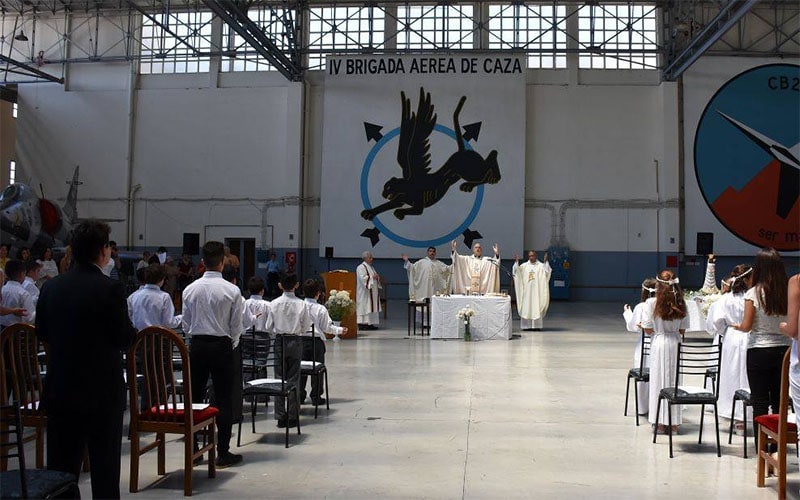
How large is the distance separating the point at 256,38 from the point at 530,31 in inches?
350

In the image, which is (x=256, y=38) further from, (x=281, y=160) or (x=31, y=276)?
(x=31, y=276)

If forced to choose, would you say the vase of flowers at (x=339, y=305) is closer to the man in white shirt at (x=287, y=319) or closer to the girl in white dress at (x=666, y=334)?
the man in white shirt at (x=287, y=319)

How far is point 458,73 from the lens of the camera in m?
22.4

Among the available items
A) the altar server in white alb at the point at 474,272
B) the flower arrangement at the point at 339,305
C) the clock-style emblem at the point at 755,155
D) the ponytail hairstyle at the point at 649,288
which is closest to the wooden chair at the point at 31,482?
the ponytail hairstyle at the point at 649,288

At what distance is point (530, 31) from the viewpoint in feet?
75.1

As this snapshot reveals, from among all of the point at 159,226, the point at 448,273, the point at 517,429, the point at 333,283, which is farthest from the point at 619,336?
the point at 159,226

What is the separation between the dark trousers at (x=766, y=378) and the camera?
17.4 feet

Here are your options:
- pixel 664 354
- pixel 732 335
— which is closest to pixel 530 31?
pixel 732 335

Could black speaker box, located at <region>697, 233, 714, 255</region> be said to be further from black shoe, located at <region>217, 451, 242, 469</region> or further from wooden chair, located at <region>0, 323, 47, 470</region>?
wooden chair, located at <region>0, 323, 47, 470</region>

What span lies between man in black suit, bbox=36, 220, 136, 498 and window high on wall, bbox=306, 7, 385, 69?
20.4 meters

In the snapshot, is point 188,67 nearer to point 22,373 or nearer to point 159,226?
point 159,226

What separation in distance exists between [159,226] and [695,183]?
57.1 feet

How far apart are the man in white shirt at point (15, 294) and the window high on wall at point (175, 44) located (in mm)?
17314

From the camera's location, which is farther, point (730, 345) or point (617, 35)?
point (617, 35)
